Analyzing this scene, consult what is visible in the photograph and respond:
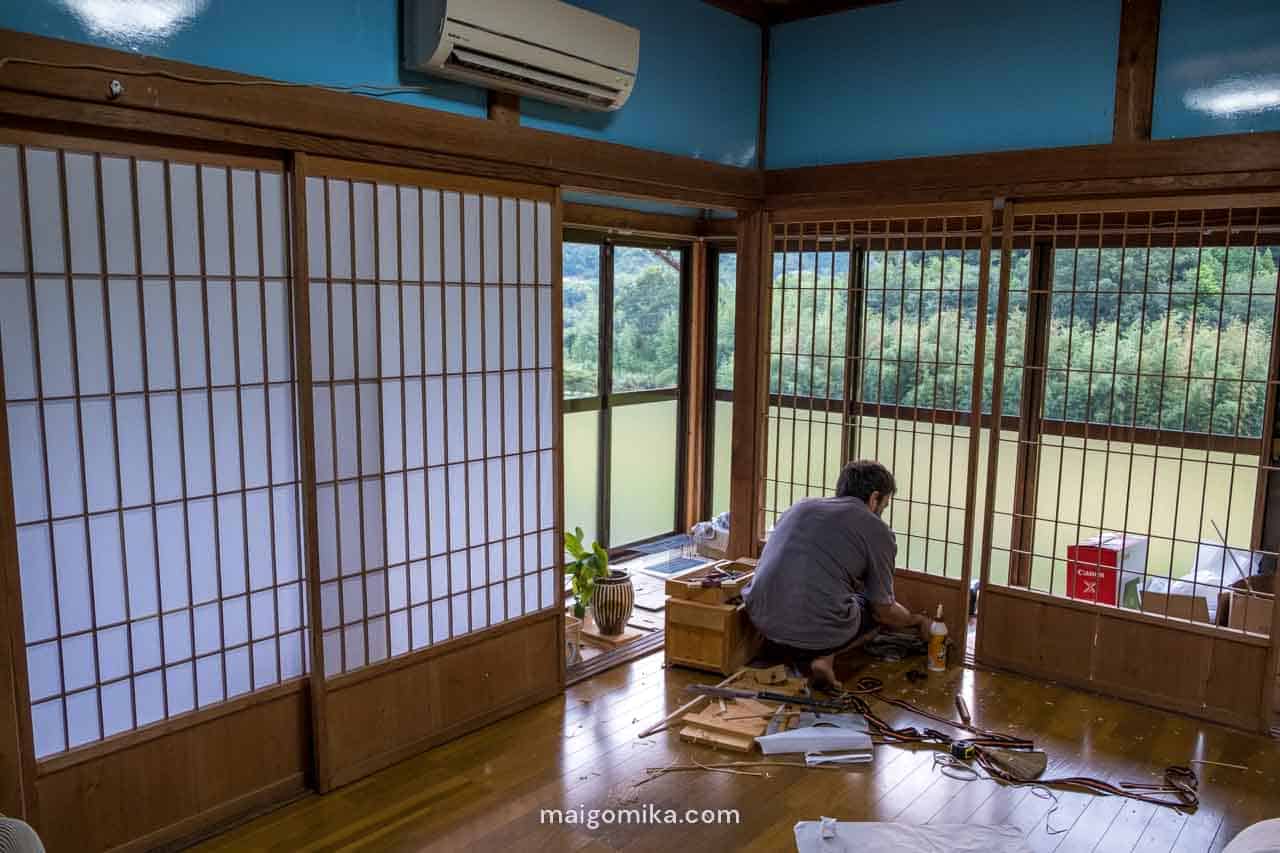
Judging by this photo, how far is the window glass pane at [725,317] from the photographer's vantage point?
271 inches

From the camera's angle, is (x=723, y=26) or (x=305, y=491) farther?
(x=723, y=26)

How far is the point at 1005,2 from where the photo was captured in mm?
4367

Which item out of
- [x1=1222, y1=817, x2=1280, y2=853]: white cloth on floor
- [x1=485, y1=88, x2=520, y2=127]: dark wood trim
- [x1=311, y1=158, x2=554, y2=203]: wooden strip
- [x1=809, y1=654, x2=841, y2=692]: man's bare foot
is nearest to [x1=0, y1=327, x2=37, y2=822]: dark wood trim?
[x1=311, y1=158, x2=554, y2=203]: wooden strip

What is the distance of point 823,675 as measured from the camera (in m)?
4.37

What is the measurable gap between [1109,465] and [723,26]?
2.91m

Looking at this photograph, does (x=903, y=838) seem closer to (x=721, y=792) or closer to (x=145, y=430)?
(x=721, y=792)

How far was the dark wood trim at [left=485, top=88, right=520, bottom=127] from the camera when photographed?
375 cm

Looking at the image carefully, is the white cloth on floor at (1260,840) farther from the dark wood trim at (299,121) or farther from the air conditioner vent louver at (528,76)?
the air conditioner vent louver at (528,76)

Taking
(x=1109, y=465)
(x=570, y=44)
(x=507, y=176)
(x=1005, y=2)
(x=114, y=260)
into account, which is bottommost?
(x=1109, y=465)

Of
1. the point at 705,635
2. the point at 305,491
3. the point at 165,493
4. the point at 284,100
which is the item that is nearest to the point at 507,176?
the point at 284,100

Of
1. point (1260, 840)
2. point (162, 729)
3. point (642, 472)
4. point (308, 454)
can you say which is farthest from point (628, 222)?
point (1260, 840)

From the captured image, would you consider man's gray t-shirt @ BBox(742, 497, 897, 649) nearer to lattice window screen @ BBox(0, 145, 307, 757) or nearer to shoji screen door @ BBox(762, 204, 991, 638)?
shoji screen door @ BBox(762, 204, 991, 638)

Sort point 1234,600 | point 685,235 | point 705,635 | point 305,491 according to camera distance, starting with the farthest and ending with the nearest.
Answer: point 685,235 < point 705,635 < point 1234,600 < point 305,491

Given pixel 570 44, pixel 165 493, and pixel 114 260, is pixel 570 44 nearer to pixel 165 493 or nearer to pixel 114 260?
Result: pixel 114 260
